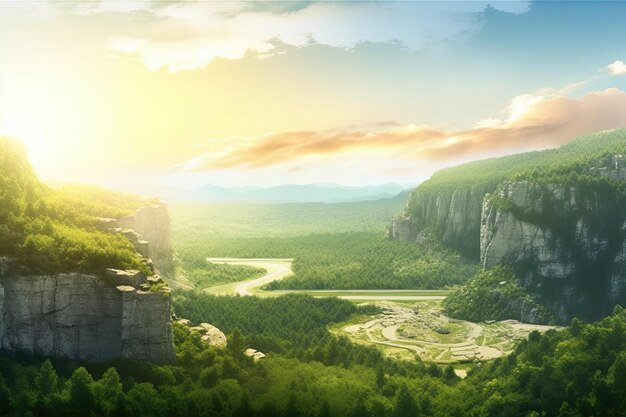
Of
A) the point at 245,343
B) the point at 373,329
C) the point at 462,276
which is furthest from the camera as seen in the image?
the point at 462,276

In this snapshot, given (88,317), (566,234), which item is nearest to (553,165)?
(566,234)

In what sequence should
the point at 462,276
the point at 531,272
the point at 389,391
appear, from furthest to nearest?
1. the point at 462,276
2. the point at 531,272
3. the point at 389,391

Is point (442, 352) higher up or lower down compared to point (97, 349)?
lower down

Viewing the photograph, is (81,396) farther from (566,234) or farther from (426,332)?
(566,234)

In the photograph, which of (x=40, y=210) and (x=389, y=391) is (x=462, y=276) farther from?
(x=40, y=210)

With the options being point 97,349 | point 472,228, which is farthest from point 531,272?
point 97,349

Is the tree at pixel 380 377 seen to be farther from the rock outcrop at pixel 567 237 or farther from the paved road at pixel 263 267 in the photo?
the paved road at pixel 263 267

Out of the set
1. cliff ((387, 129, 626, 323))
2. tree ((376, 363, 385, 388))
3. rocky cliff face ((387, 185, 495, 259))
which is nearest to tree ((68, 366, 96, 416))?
tree ((376, 363, 385, 388))

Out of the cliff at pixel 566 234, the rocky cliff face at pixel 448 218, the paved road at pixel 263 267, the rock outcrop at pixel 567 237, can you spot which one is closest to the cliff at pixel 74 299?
the cliff at pixel 566 234
